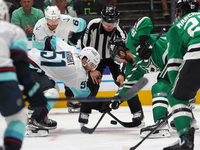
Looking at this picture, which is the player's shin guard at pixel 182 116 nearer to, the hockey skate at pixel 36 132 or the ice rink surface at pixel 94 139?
the ice rink surface at pixel 94 139

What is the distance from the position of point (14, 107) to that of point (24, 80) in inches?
5.5

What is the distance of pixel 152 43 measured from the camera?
328 centimetres

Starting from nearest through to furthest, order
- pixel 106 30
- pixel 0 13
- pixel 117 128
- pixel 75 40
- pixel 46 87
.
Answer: pixel 0 13 < pixel 46 87 < pixel 117 128 < pixel 106 30 < pixel 75 40

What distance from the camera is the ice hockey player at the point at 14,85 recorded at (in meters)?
1.72

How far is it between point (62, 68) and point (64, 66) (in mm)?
27

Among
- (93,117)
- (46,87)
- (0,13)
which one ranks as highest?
(0,13)

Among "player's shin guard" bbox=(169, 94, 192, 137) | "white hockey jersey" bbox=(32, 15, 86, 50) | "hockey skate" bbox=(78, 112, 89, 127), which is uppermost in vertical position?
"white hockey jersey" bbox=(32, 15, 86, 50)

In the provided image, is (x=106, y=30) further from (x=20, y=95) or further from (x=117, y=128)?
(x=20, y=95)

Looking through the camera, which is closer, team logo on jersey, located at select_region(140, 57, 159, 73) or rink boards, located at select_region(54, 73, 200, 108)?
team logo on jersey, located at select_region(140, 57, 159, 73)

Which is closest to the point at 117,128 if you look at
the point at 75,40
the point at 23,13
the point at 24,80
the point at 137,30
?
the point at 137,30

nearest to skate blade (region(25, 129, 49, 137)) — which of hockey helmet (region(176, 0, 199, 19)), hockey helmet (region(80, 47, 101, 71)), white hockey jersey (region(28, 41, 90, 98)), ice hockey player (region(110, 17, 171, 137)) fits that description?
white hockey jersey (region(28, 41, 90, 98))

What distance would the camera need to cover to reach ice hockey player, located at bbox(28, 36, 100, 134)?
3.21 meters

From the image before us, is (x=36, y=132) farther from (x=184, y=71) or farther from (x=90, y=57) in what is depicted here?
(x=184, y=71)

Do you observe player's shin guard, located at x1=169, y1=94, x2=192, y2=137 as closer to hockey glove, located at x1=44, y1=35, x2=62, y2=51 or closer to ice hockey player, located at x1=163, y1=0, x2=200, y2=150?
ice hockey player, located at x1=163, y1=0, x2=200, y2=150
